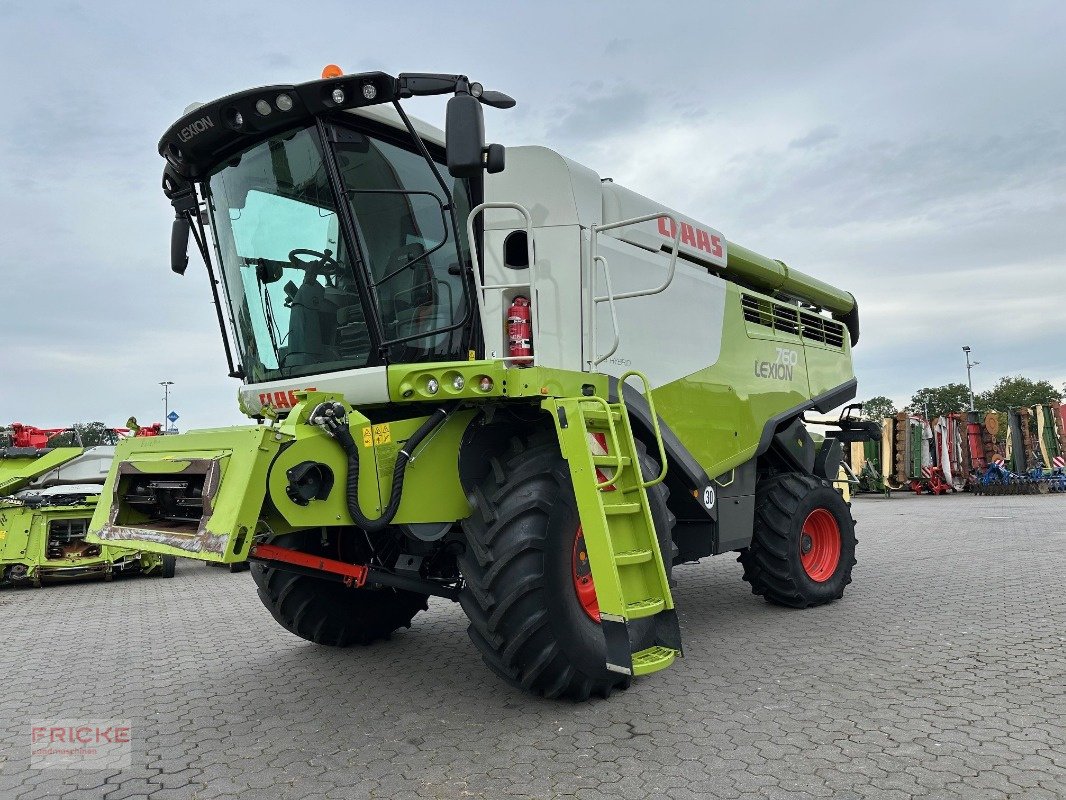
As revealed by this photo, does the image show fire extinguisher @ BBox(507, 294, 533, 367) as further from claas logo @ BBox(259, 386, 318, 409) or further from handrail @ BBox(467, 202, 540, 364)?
claas logo @ BBox(259, 386, 318, 409)

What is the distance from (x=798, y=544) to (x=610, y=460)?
9.70 feet

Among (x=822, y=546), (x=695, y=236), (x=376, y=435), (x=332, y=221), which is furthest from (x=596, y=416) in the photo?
(x=822, y=546)

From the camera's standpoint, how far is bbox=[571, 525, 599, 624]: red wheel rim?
155 inches

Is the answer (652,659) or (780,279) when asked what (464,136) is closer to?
(652,659)

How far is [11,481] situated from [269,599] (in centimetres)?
566


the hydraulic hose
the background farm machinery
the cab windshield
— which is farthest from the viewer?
the background farm machinery

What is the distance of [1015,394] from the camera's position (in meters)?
58.9

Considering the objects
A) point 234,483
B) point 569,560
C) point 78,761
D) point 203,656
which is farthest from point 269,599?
point 569,560

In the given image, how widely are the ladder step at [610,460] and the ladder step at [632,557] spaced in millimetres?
420

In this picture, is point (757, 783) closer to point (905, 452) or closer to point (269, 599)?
point (269, 599)

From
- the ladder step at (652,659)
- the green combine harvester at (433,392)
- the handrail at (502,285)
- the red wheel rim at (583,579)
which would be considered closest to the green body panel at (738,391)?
the green combine harvester at (433,392)

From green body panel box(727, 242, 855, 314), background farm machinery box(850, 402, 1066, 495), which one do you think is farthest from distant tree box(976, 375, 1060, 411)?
green body panel box(727, 242, 855, 314)

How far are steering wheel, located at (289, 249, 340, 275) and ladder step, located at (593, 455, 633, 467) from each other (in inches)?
65.8

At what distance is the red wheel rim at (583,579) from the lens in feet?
12.9
